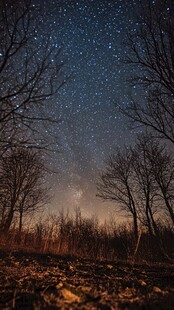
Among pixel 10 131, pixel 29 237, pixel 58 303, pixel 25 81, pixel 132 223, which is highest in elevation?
pixel 25 81

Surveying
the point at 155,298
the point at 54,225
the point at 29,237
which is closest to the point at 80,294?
the point at 155,298

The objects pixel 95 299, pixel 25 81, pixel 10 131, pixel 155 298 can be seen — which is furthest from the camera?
pixel 10 131

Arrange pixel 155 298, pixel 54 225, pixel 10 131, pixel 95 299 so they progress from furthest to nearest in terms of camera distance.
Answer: pixel 54 225
pixel 10 131
pixel 155 298
pixel 95 299

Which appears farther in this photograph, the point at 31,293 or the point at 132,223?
the point at 132,223

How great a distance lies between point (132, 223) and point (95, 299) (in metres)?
15.1

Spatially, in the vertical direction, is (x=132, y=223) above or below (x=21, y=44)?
below

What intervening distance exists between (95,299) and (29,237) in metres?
11.1

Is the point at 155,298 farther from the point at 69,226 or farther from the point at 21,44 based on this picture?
the point at 69,226

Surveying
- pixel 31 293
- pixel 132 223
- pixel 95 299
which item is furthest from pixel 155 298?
pixel 132 223

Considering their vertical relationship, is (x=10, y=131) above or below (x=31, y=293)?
above

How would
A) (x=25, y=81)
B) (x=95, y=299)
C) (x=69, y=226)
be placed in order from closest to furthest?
1. (x=95, y=299)
2. (x=25, y=81)
3. (x=69, y=226)

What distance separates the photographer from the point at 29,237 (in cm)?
1252

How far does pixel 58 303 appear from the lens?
6.63 ft

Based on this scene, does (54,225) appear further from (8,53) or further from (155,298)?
(155,298)
